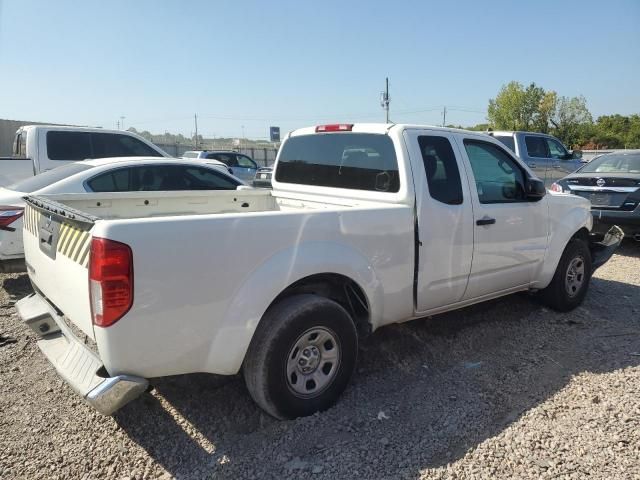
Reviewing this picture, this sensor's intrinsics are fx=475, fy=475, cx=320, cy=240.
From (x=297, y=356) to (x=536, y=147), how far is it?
10997mm

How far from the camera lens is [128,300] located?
7.39 ft

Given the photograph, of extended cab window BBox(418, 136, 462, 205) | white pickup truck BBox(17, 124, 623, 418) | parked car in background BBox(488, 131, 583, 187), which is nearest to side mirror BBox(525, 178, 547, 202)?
white pickup truck BBox(17, 124, 623, 418)

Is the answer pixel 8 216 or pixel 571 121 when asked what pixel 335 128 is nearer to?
pixel 8 216

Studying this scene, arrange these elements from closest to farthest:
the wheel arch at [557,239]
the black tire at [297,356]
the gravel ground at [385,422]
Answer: the gravel ground at [385,422] → the black tire at [297,356] → the wheel arch at [557,239]

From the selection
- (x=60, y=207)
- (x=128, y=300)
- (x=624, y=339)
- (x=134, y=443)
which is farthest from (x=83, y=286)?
(x=624, y=339)

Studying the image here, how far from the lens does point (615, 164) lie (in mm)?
8594

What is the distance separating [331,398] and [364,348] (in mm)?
1020

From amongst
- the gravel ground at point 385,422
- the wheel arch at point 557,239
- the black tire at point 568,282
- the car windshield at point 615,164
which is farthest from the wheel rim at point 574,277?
the car windshield at point 615,164

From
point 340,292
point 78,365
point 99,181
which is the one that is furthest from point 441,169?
point 99,181

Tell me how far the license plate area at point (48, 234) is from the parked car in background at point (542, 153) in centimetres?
1020

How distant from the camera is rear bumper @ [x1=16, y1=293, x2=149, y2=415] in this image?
2.28 meters

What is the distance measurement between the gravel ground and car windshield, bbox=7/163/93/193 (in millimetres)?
2007

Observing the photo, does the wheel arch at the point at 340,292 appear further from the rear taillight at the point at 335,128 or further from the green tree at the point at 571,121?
the green tree at the point at 571,121

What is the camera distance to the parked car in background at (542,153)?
11438mm
